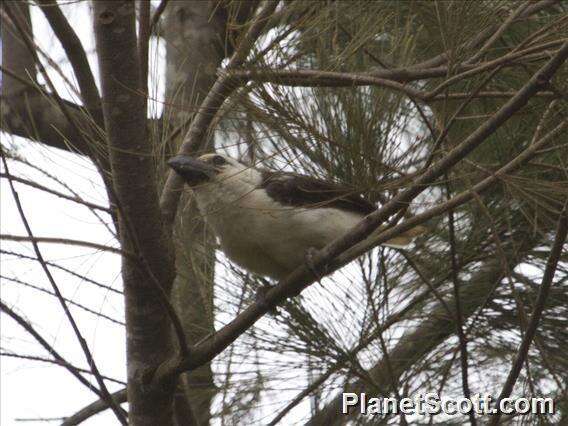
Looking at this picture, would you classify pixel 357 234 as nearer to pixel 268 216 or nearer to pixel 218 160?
pixel 268 216

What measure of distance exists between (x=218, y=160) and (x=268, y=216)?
0.29m

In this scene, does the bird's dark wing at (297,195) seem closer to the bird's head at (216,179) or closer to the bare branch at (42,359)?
the bird's head at (216,179)

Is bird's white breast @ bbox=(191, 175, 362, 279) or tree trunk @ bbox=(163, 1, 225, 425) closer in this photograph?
bird's white breast @ bbox=(191, 175, 362, 279)

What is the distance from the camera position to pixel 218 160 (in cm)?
249

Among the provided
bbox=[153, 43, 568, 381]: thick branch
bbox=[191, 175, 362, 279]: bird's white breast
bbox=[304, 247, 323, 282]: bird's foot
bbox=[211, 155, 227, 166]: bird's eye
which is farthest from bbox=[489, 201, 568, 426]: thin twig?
bbox=[211, 155, 227, 166]: bird's eye

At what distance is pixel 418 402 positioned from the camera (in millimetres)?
2551

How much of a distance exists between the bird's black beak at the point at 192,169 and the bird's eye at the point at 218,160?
1.8 inches

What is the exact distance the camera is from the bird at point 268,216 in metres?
2.30

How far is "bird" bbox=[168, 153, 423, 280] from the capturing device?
230cm

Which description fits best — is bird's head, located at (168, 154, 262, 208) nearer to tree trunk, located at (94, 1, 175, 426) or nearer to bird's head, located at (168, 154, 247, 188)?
bird's head, located at (168, 154, 247, 188)

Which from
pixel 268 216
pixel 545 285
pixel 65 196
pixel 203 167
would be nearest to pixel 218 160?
pixel 203 167

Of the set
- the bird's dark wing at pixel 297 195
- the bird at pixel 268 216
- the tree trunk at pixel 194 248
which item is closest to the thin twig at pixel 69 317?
the tree trunk at pixel 194 248

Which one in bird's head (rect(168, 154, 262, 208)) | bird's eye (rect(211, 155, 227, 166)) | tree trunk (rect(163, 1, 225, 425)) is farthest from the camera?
tree trunk (rect(163, 1, 225, 425))

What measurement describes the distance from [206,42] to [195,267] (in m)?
0.96
